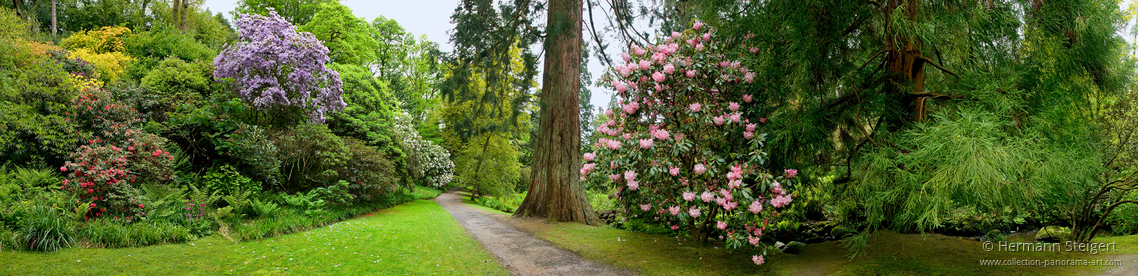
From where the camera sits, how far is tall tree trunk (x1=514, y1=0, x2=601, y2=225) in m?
9.03

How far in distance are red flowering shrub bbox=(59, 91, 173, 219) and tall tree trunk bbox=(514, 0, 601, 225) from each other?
6.25 metres

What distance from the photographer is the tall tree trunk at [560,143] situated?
9031mm

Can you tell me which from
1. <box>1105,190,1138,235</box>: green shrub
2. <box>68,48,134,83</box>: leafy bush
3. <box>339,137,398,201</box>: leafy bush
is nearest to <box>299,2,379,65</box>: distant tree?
<box>68,48,134,83</box>: leafy bush

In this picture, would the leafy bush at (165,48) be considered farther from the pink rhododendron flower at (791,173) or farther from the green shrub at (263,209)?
the pink rhododendron flower at (791,173)

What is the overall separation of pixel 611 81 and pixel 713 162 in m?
1.77

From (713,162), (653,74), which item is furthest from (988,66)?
(653,74)

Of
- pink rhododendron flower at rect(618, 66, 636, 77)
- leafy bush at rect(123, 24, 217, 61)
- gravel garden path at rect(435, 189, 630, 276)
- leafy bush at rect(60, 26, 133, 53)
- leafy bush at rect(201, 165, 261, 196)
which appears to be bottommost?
gravel garden path at rect(435, 189, 630, 276)

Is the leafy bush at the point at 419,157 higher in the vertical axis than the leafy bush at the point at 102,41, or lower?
lower

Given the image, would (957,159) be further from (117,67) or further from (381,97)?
(117,67)

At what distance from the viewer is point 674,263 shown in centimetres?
489

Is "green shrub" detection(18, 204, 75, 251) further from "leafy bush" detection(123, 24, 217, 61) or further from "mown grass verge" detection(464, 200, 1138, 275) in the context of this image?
"leafy bush" detection(123, 24, 217, 61)

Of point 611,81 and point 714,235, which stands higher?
point 611,81

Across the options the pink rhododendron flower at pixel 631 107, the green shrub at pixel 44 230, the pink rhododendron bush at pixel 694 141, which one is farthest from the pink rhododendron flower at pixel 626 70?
the green shrub at pixel 44 230

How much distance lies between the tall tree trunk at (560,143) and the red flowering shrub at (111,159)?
6253 millimetres
